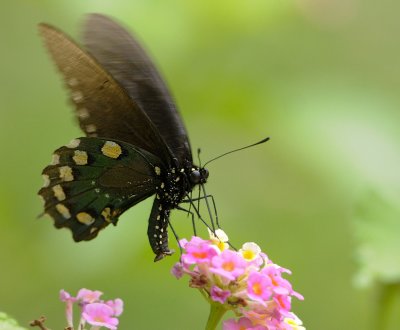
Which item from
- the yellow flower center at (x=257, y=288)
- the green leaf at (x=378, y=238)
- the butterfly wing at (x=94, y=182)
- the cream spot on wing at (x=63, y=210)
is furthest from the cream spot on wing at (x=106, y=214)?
the green leaf at (x=378, y=238)

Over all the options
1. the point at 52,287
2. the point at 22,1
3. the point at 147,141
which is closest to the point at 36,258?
the point at 52,287

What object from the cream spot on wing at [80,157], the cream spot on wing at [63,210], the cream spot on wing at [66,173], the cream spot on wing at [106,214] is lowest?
the cream spot on wing at [106,214]

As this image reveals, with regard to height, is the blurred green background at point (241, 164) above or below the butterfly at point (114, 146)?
below

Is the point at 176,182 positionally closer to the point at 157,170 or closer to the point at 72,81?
the point at 157,170

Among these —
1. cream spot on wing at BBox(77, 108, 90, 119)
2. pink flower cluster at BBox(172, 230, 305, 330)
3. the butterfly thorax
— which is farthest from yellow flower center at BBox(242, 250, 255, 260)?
cream spot on wing at BBox(77, 108, 90, 119)

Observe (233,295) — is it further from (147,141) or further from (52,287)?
(52,287)

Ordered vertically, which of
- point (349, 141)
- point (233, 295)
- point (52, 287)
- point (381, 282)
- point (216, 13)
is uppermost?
point (216, 13)

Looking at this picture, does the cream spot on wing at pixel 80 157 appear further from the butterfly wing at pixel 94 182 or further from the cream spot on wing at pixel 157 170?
the cream spot on wing at pixel 157 170
